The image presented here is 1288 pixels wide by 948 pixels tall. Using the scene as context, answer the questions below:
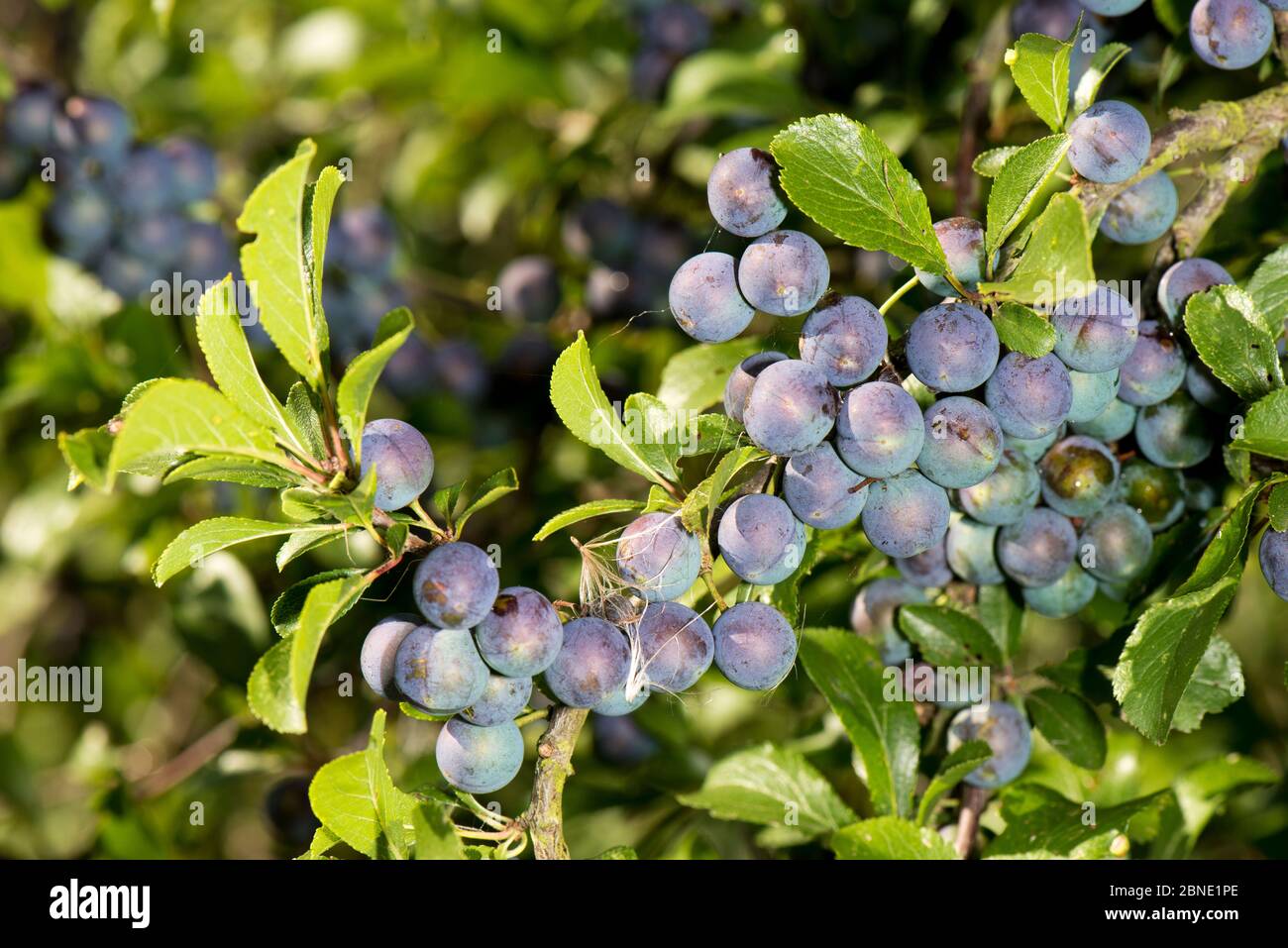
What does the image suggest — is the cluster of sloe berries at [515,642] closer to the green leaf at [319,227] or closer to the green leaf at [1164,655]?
the green leaf at [319,227]

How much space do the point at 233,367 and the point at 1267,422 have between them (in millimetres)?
906

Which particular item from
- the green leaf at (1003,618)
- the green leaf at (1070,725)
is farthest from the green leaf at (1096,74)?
the green leaf at (1070,725)

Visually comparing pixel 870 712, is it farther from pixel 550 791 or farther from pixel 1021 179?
pixel 1021 179

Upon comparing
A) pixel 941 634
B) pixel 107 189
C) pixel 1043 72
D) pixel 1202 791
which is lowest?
pixel 1202 791

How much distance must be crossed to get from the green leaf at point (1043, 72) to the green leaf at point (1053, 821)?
2.35ft

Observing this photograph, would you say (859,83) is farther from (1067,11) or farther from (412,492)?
(412,492)

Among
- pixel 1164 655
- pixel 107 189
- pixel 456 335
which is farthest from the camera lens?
pixel 456 335

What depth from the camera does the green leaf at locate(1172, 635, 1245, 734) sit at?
4.10 feet

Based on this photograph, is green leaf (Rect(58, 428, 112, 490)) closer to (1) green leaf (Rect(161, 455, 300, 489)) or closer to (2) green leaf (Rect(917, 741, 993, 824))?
(1) green leaf (Rect(161, 455, 300, 489))

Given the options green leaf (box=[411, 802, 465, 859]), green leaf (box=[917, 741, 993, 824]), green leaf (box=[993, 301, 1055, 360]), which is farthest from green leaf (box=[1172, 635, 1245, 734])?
green leaf (box=[411, 802, 465, 859])

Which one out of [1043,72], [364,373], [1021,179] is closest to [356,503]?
[364,373]

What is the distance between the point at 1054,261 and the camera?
36.9 inches

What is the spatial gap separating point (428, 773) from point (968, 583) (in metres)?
0.84

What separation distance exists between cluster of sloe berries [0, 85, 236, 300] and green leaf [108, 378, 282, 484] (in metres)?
1.38
